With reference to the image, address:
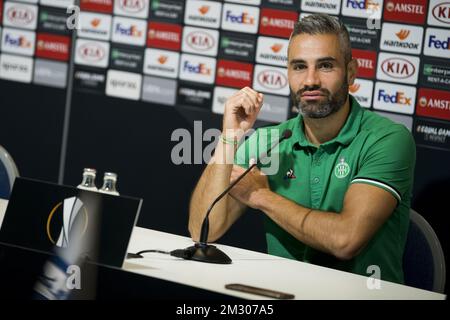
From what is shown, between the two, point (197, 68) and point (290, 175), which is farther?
point (197, 68)

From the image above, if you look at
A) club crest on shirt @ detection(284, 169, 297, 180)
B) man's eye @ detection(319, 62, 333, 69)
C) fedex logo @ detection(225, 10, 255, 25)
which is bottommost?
club crest on shirt @ detection(284, 169, 297, 180)

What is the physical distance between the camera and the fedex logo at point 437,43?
11.7ft

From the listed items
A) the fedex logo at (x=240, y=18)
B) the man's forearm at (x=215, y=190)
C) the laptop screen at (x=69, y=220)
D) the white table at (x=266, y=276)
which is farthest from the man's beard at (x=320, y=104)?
the fedex logo at (x=240, y=18)

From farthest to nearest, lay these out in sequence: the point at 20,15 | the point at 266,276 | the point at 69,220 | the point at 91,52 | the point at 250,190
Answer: the point at 20,15 → the point at 91,52 → the point at 250,190 → the point at 266,276 → the point at 69,220

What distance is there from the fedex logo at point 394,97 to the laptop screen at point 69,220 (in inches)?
84.6

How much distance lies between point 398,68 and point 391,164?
50.6 inches

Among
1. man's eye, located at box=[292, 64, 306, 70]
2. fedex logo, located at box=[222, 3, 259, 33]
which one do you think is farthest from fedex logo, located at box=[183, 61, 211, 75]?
man's eye, located at box=[292, 64, 306, 70]

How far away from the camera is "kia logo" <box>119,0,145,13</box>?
4.28 meters

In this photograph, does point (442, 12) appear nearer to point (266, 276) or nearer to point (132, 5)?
point (132, 5)

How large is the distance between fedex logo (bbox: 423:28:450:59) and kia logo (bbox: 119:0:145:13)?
159cm

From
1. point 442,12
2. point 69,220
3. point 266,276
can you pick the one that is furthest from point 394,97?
point 69,220

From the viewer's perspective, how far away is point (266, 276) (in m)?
2.01

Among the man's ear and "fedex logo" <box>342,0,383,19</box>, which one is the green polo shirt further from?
"fedex logo" <box>342,0,383,19</box>

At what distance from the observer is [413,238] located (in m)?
2.55
